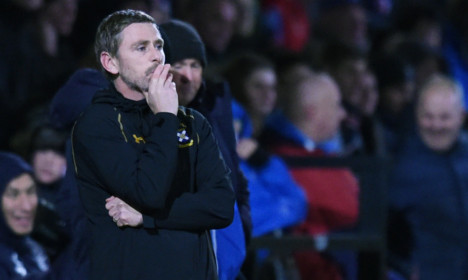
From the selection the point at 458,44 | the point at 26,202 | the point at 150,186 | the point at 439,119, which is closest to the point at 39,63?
the point at 26,202

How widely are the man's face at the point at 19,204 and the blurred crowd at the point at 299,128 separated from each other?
0.78ft

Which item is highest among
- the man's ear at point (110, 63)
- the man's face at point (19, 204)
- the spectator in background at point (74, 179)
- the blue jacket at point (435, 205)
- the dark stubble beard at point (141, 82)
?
the man's ear at point (110, 63)

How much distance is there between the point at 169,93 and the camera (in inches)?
119

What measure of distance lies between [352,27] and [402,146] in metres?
2.49

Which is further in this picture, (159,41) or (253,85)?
(253,85)

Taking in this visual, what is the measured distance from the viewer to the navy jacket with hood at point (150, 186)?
2.93 meters

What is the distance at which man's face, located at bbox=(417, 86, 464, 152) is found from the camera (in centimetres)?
634

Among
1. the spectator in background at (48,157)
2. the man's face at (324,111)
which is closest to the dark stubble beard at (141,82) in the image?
the spectator in background at (48,157)

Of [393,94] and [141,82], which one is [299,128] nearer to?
[393,94]

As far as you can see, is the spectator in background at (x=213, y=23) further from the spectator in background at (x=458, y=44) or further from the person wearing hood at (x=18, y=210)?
the person wearing hood at (x=18, y=210)

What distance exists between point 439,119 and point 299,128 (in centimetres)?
98

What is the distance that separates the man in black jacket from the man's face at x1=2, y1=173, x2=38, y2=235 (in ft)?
5.10

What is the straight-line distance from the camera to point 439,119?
6.38 m

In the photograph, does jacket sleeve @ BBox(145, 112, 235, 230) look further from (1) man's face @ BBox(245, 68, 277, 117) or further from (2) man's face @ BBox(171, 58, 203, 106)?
(1) man's face @ BBox(245, 68, 277, 117)
